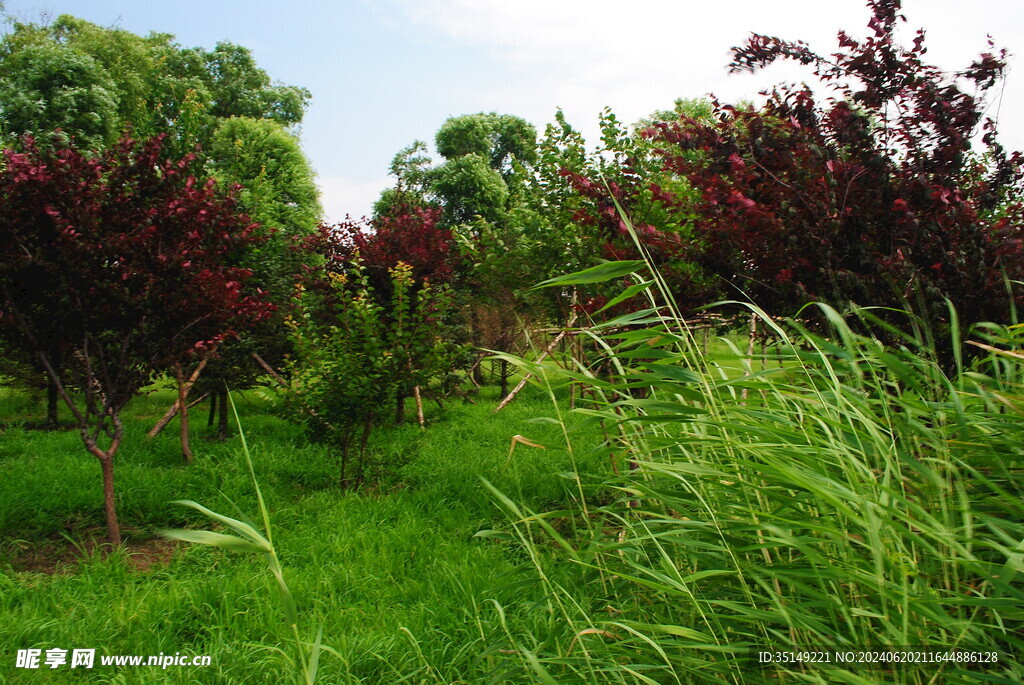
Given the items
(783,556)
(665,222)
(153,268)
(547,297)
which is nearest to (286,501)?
(153,268)

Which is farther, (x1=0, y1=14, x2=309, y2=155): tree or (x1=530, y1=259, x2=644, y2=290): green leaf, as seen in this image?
(x1=0, y1=14, x2=309, y2=155): tree

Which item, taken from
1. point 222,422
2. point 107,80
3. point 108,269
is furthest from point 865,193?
point 107,80

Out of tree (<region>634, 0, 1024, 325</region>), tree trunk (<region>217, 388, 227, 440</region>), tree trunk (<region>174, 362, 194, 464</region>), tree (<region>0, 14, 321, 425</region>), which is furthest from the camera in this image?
tree (<region>0, 14, 321, 425</region>)

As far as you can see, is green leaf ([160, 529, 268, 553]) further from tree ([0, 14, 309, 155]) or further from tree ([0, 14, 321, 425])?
tree ([0, 14, 309, 155])

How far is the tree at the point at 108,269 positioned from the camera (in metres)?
3.63

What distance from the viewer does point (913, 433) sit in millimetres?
1444

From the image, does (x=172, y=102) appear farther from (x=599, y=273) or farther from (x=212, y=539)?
(x=212, y=539)

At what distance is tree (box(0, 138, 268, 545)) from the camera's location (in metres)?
3.63

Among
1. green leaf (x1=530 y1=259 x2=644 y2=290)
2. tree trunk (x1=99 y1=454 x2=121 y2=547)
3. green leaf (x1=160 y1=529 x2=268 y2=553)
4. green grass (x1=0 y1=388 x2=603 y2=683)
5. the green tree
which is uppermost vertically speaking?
the green tree

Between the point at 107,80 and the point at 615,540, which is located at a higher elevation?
the point at 107,80

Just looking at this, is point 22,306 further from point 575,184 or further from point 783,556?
point 783,556

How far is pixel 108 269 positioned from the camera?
150 inches

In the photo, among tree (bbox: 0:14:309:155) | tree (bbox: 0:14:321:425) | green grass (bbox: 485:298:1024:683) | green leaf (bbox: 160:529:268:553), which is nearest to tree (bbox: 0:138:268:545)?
tree (bbox: 0:14:321:425)

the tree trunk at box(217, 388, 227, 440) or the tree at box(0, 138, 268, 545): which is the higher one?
the tree at box(0, 138, 268, 545)
